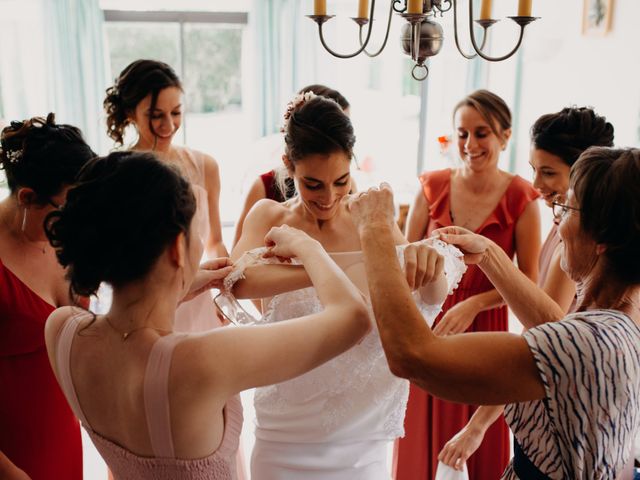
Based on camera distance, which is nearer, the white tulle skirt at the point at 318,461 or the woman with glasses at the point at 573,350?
the woman with glasses at the point at 573,350

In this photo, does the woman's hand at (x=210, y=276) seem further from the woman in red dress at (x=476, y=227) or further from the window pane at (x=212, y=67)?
the window pane at (x=212, y=67)

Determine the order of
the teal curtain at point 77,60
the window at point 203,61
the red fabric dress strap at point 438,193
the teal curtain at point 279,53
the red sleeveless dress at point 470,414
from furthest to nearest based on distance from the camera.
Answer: the window at point 203,61
the teal curtain at point 279,53
the teal curtain at point 77,60
the red fabric dress strap at point 438,193
the red sleeveless dress at point 470,414

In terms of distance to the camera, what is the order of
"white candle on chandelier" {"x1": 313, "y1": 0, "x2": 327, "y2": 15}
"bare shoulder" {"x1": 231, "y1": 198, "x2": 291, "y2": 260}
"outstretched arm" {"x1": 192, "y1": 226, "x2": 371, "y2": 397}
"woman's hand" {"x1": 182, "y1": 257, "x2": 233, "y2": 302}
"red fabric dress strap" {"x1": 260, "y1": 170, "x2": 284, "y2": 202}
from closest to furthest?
1. "outstretched arm" {"x1": 192, "y1": 226, "x2": 371, "y2": 397}
2. "woman's hand" {"x1": 182, "y1": 257, "x2": 233, "y2": 302}
3. "white candle on chandelier" {"x1": 313, "y1": 0, "x2": 327, "y2": 15}
4. "bare shoulder" {"x1": 231, "y1": 198, "x2": 291, "y2": 260}
5. "red fabric dress strap" {"x1": 260, "y1": 170, "x2": 284, "y2": 202}

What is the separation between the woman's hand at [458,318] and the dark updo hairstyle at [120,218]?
1216 millimetres

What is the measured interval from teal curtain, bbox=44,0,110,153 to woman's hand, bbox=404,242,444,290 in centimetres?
485

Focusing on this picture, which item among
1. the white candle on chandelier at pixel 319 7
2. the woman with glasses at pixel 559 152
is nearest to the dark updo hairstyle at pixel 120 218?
the white candle on chandelier at pixel 319 7

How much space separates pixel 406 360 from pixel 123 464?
50 cm

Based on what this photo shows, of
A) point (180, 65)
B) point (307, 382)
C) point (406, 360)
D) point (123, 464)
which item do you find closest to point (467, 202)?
point (307, 382)

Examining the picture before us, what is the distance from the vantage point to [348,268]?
1648 millimetres

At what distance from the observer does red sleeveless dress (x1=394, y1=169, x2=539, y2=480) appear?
224cm

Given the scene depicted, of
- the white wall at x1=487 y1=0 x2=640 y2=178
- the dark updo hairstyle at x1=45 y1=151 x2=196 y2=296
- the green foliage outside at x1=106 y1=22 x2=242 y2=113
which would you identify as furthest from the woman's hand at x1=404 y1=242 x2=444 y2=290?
the green foliage outside at x1=106 y1=22 x2=242 y2=113

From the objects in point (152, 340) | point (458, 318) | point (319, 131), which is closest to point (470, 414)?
point (458, 318)

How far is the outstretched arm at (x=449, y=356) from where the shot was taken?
99 cm

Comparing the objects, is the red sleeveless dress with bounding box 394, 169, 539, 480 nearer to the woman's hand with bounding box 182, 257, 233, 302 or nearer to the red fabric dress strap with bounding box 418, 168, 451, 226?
the red fabric dress strap with bounding box 418, 168, 451, 226
